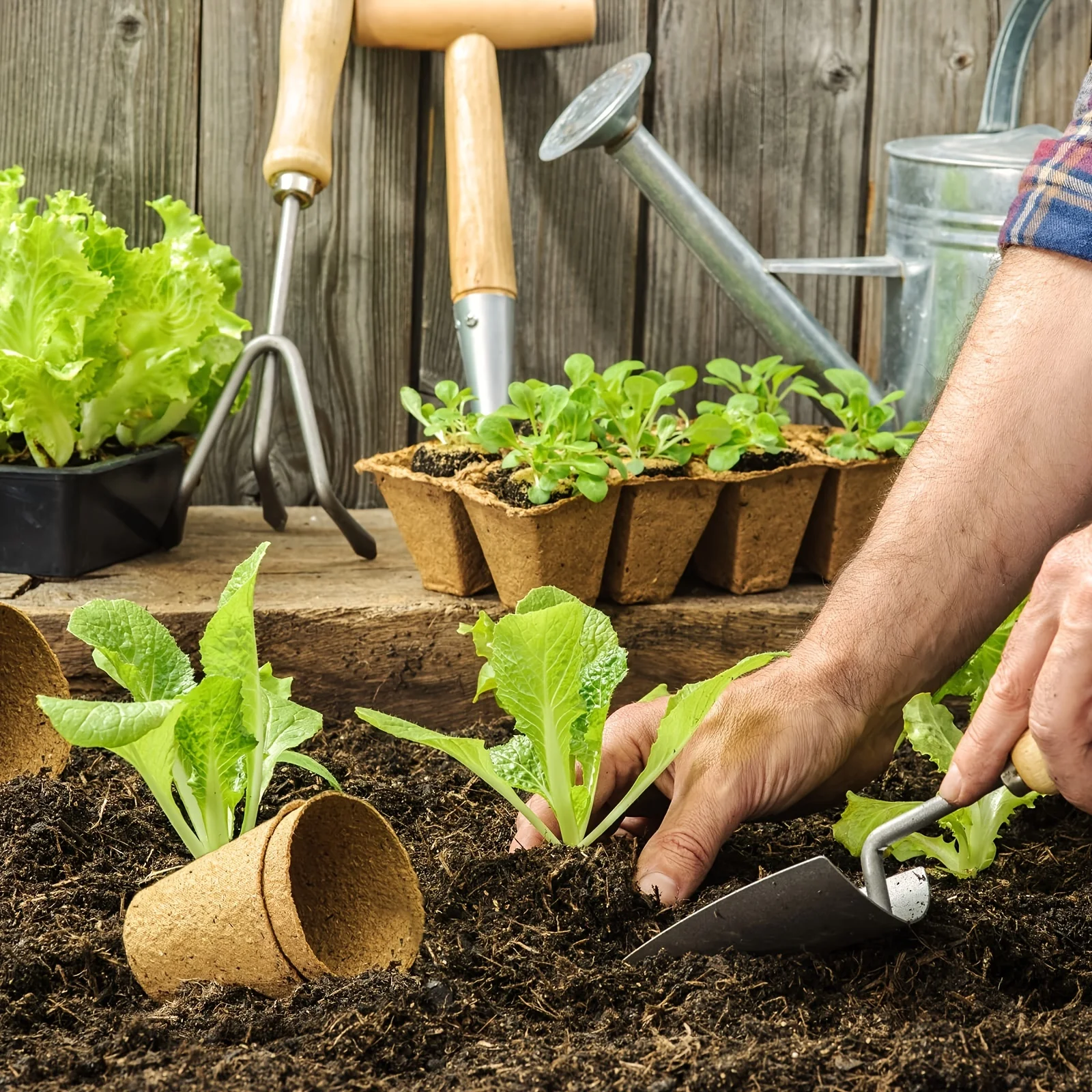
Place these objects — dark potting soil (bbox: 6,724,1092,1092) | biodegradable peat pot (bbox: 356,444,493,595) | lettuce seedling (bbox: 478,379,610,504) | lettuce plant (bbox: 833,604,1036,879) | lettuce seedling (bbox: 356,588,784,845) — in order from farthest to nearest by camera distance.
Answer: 1. biodegradable peat pot (bbox: 356,444,493,595)
2. lettuce seedling (bbox: 478,379,610,504)
3. lettuce plant (bbox: 833,604,1036,879)
4. lettuce seedling (bbox: 356,588,784,845)
5. dark potting soil (bbox: 6,724,1092,1092)

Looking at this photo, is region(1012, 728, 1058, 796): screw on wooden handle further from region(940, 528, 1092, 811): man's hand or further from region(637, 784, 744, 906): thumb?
region(637, 784, 744, 906): thumb

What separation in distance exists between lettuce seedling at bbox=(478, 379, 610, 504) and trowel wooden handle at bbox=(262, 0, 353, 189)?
0.44 meters

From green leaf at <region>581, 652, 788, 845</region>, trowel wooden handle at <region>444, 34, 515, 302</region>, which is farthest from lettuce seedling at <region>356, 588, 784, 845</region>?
trowel wooden handle at <region>444, 34, 515, 302</region>

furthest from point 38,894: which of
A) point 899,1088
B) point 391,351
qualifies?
point 391,351

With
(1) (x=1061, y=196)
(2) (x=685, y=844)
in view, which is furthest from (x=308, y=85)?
(2) (x=685, y=844)

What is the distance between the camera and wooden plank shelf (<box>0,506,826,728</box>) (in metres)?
1.23

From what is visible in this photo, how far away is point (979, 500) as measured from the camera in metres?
0.93

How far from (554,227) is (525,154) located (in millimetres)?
106

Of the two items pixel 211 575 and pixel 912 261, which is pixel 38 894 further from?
pixel 912 261

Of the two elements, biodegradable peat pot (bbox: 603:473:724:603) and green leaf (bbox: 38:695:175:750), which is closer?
green leaf (bbox: 38:695:175:750)

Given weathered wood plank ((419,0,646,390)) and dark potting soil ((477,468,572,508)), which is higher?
weathered wood plank ((419,0,646,390))

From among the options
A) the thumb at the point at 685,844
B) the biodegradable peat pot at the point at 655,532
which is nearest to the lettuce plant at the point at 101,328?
the biodegradable peat pot at the point at 655,532

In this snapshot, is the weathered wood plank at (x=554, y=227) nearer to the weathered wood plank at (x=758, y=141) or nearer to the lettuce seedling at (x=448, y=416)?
the weathered wood plank at (x=758, y=141)

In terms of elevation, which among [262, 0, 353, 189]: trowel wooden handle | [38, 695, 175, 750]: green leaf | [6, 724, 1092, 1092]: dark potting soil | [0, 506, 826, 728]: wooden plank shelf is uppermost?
[262, 0, 353, 189]: trowel wooden handle
